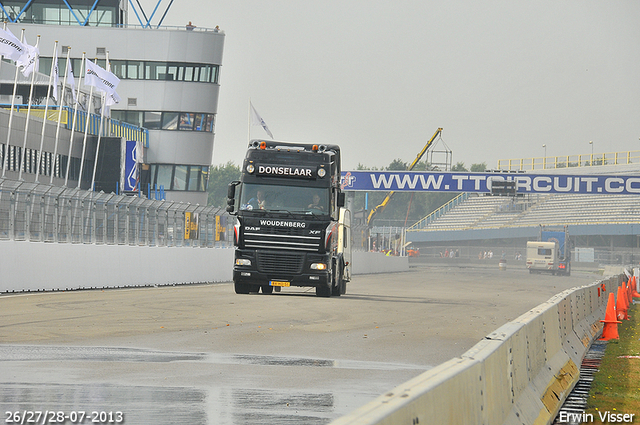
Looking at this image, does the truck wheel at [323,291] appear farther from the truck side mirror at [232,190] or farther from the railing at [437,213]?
the railing at [437,213]

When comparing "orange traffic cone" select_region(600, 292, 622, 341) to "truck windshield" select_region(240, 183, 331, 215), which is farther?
"truck windshield" select_region(240, 183, 331, 215)

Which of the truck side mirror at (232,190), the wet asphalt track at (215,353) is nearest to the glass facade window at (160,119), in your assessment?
the truck side mirror at (232,190)

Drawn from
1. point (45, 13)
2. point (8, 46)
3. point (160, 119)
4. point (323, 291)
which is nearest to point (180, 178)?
point (160, 119)

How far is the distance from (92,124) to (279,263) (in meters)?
45.8

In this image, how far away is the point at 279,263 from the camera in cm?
2252

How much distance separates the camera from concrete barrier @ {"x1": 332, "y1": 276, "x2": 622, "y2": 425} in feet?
12.6

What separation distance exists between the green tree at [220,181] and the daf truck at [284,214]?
5658 inches

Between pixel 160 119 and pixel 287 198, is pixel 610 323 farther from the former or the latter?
pixel 160 119

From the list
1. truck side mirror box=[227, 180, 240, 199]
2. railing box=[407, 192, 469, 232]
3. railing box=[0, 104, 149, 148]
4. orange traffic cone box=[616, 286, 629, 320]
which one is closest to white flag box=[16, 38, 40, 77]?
railing box=[0, 104, 149, 148]

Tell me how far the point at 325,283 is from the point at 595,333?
25.0 feet

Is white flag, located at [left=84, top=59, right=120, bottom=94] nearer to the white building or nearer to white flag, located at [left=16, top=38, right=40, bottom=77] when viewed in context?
white flag, located at [left=16, top=38, right=40, bottom=77]

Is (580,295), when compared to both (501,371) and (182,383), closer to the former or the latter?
(182,383)

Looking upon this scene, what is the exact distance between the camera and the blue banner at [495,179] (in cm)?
6306

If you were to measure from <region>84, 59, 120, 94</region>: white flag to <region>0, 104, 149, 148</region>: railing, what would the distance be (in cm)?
1312
